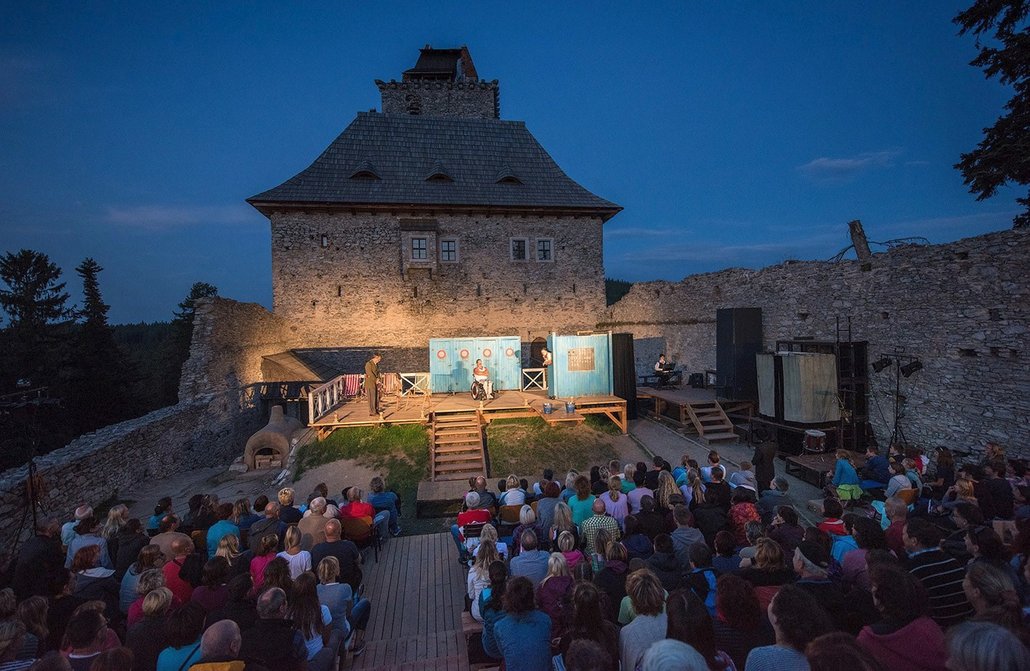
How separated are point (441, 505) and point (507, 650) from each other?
23.9 ft

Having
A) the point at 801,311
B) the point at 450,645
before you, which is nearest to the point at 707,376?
the point at 801,311

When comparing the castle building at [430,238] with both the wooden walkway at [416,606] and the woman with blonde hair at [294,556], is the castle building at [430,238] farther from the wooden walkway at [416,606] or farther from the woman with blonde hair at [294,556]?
the woman with blonde hair at [294,556]

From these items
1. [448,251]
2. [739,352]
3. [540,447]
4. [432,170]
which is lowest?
[540,447]

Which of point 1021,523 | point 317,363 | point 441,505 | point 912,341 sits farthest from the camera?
point 317,363

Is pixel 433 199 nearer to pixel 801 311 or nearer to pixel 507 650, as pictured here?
pixel 801 311

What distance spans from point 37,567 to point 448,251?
18.8 m

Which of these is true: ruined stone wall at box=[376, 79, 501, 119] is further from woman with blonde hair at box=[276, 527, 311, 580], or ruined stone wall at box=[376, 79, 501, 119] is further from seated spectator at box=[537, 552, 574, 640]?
seated spectator at box=[537, 552, 574, 640]

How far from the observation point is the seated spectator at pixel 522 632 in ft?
11.4

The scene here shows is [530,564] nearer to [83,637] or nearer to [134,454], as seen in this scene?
[83,637]

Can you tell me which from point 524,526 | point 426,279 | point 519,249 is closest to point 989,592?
point 524,526

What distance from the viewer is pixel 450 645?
517cm

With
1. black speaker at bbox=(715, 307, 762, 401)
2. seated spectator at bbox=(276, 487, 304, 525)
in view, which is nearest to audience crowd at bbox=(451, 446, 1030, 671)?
seated spectator at bbox=(276, 487, 304, 525)

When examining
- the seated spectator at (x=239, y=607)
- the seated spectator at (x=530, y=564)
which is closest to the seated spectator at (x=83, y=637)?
the seated spectator at (x=239, y=607)

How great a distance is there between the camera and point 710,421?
A: 582 inches
